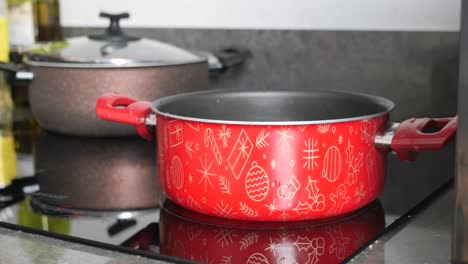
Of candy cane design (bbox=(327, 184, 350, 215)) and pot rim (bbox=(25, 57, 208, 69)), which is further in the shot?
pot rim (bbox=(25, 57, 208, 69))

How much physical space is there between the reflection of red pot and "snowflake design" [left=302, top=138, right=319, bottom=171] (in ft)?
0.23

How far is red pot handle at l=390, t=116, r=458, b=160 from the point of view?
64cm

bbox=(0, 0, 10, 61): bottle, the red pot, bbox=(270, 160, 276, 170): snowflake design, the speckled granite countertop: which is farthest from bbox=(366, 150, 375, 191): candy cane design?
bbox=(0, 0, 10, 61): bottle

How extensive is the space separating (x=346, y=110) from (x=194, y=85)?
1.07 ft

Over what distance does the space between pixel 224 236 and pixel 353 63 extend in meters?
Result: 0.59

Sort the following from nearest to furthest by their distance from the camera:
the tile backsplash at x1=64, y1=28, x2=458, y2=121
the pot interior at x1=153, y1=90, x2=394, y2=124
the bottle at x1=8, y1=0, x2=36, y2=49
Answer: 1. the pot interior at x1=153, y1=90, x2=394, y2=124
2. the tile backsplash at x1=64, y1=28, x2=458, y2=121
3. the bottle at x1=8, y1=0, x2=36, y2=49

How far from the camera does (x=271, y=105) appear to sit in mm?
829

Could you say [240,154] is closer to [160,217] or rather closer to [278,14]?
[160,217]

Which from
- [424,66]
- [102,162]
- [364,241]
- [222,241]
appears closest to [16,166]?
[102,162]

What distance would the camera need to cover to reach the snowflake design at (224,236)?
629mm

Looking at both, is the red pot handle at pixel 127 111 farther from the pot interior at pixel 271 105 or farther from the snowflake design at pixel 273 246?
the snowflake design at pixel 273 246

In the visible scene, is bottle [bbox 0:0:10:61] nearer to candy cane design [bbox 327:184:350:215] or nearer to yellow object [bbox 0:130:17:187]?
yellow object [bbox 0:130:17:187]

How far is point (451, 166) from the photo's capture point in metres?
0.87

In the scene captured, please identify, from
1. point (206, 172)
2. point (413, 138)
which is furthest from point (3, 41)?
point (413, 138)
